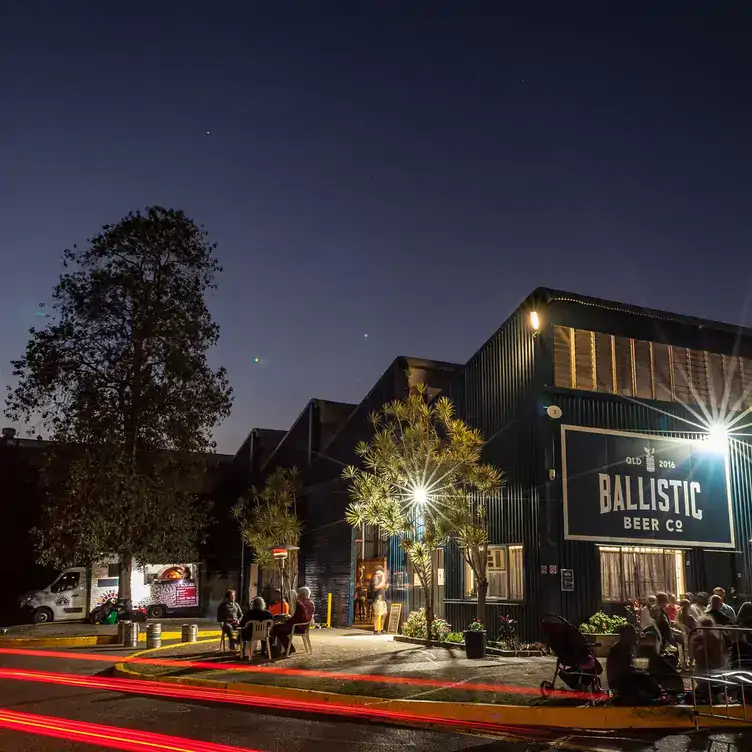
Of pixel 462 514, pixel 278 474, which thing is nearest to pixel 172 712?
pixel 462 514

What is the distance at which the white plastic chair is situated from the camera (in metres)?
15.4

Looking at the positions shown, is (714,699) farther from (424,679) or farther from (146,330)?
(146,330)

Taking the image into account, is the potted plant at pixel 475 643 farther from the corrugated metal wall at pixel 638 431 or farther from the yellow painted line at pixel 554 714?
the yellow painted line at pixel 554 714

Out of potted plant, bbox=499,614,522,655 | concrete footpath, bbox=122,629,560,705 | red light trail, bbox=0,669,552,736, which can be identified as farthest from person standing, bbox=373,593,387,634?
red light trail, bbox=0,669,552,736

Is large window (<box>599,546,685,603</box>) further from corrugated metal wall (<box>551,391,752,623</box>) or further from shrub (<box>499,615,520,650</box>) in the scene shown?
shrub (<box>499,615,520,650</box>)

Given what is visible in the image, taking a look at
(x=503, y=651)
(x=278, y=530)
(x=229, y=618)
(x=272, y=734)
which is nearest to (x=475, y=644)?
(x=503, y=651)

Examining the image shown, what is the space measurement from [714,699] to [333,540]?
20261 millimetres

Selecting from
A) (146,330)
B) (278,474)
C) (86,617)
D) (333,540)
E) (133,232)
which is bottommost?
(86,617)

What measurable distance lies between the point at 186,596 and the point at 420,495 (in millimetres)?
17107

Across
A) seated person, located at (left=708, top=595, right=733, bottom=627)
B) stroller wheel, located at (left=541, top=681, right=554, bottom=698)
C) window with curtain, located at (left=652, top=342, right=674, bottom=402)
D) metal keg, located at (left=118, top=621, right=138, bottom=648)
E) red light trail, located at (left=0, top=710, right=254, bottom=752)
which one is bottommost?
metal keg, located at (left=118, top=621, right=138, bottom=648)

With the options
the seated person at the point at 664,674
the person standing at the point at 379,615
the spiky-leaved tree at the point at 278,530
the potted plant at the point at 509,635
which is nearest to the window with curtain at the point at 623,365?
the potted plant at the point at 509,635

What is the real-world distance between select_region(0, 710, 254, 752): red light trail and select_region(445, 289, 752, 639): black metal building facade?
37.8ft

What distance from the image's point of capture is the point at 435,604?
2269 centimetres

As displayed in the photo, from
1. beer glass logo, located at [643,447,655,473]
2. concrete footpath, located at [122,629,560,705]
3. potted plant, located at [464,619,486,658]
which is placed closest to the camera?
concrete footpath, located at [122,629,560,705]
